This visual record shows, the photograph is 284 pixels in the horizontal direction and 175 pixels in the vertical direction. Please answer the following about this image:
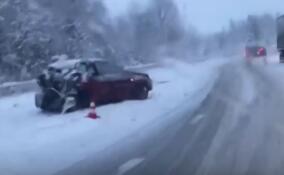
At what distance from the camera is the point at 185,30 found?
223ft

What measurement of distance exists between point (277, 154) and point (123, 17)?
152 feet

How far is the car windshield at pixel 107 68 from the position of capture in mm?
19584

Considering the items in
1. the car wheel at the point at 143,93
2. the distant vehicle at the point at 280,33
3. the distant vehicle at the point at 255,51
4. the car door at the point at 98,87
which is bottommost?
the distant vehicle at the point at 255,51

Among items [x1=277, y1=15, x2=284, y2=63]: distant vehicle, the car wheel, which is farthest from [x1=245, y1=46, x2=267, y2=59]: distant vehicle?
the car wheel

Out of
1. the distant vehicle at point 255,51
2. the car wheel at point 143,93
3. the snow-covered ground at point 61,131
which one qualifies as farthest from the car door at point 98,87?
the distant vehicle at point 255,51

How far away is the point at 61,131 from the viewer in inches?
542

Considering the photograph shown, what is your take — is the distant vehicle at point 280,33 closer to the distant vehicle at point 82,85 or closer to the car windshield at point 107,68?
the distant vehicle at point 82,85

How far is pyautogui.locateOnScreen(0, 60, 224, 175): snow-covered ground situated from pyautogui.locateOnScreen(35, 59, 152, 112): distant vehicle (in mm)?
378

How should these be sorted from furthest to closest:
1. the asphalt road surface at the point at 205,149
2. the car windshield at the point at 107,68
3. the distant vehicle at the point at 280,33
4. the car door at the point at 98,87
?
the distant vehicle at the point at 280,33 < the car windshield at the point at 107,68 < the car door at the point at 98,87 < the asphalt road surface at the point at 205,149

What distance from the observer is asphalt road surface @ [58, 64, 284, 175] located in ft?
29.2

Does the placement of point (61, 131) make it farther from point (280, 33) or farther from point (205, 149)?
point (280, 33)

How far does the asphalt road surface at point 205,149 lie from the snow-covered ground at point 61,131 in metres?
0.61

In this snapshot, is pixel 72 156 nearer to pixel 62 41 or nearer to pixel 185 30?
pixel 62 41

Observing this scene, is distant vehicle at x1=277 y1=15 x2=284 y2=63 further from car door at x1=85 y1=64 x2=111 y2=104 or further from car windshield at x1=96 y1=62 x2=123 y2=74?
car door at x1=85 y1=64 x2=111 y2=104
